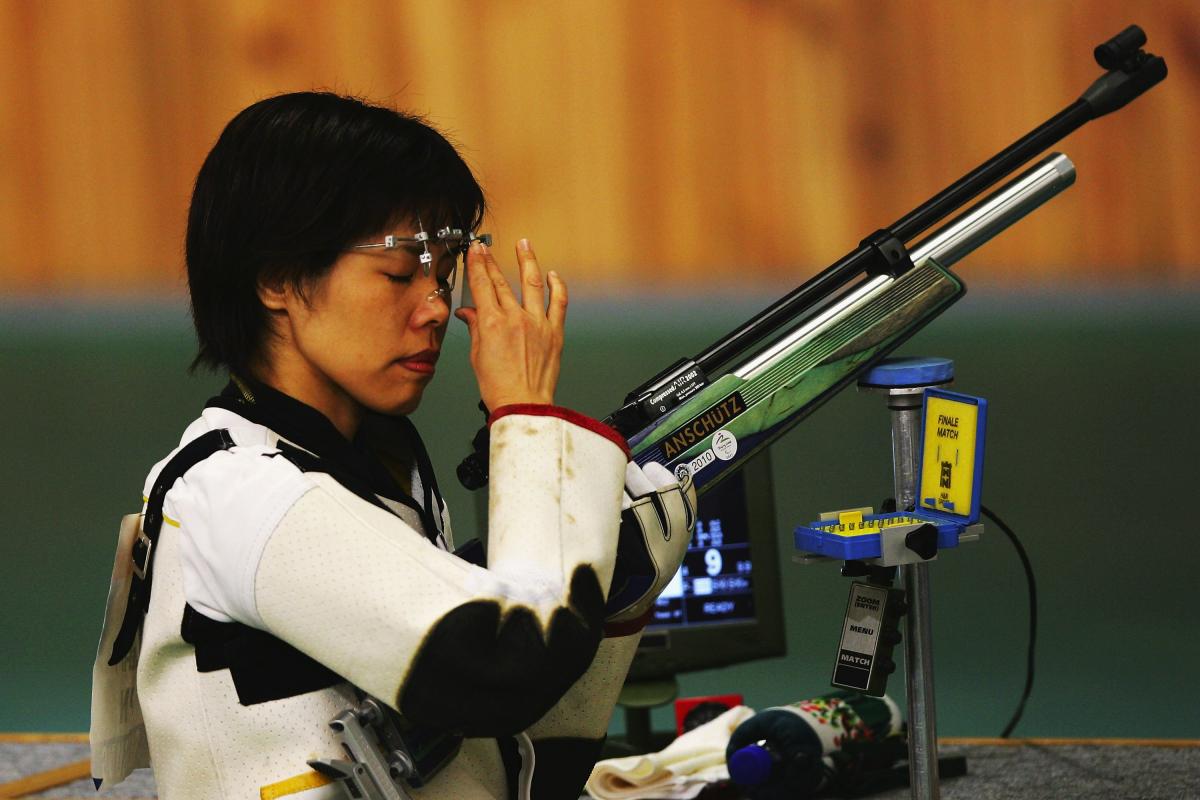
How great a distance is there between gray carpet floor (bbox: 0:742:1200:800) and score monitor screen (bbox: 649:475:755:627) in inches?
11.6

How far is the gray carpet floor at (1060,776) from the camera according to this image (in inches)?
64.2

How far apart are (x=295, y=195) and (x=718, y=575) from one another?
0.99 metres

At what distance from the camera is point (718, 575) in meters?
1.75

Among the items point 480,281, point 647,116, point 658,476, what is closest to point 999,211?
point 658,476

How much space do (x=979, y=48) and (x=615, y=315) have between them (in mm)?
662

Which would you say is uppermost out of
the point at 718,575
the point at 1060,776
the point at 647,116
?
the point at 647,116

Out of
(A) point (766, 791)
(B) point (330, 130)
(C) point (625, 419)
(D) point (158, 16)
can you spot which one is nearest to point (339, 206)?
(B) point (330, 130)

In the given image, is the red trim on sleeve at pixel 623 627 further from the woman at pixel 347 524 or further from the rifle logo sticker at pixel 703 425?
the rifle logo sticker at pixel 703 425

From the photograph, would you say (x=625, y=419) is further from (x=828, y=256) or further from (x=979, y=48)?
(x=979, y=48)

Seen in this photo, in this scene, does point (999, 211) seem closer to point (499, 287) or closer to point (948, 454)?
point (948, 454)

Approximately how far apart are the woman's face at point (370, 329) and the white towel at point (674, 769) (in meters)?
0.79

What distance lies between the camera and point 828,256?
208cm

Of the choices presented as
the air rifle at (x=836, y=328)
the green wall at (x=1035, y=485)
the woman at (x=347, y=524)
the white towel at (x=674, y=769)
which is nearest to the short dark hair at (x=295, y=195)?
the woman at (x=347, y=524)

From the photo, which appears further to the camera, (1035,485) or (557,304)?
(1035,485)
